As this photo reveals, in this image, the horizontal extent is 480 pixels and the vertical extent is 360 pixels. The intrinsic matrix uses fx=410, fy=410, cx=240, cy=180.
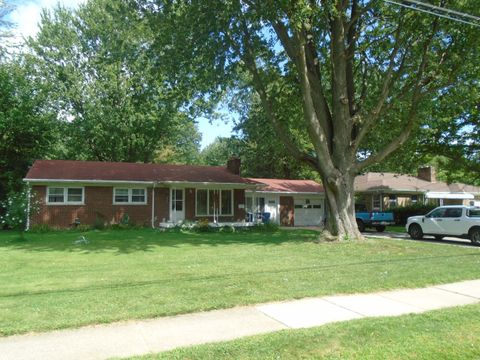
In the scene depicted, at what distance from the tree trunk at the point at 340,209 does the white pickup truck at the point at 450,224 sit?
614 centimetres

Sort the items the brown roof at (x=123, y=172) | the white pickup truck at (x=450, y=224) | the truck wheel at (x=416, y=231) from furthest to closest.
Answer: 1. the brown roof at (x=123, y=172)
2. the truck wheel at (x=416, y=231)
3. the white pickup truck at (x=450, y=224)

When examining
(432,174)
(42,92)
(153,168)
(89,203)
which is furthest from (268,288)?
(432,174)

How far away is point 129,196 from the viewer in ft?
82.1

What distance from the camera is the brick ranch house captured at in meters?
23.1

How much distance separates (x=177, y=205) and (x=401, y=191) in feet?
72.6

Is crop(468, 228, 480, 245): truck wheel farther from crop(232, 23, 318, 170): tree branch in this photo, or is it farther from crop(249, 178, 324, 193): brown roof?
crop(249, 178, 324, 193): brown roof

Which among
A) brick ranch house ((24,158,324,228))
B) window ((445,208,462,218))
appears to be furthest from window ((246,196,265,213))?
window ((445,208,462,218))

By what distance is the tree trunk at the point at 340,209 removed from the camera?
667 inches

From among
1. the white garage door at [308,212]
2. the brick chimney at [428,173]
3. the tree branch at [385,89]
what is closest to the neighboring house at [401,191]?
the brick chimney at [428,173]

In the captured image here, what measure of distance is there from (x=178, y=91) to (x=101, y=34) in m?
18.5

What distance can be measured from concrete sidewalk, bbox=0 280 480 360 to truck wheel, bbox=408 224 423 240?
14.7 meters

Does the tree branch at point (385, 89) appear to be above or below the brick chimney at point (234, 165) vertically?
above

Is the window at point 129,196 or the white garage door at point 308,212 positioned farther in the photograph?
the white garage door at point 308,212

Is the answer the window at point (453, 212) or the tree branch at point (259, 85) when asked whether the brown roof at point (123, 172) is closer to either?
the tree branch at point (259, 85)
